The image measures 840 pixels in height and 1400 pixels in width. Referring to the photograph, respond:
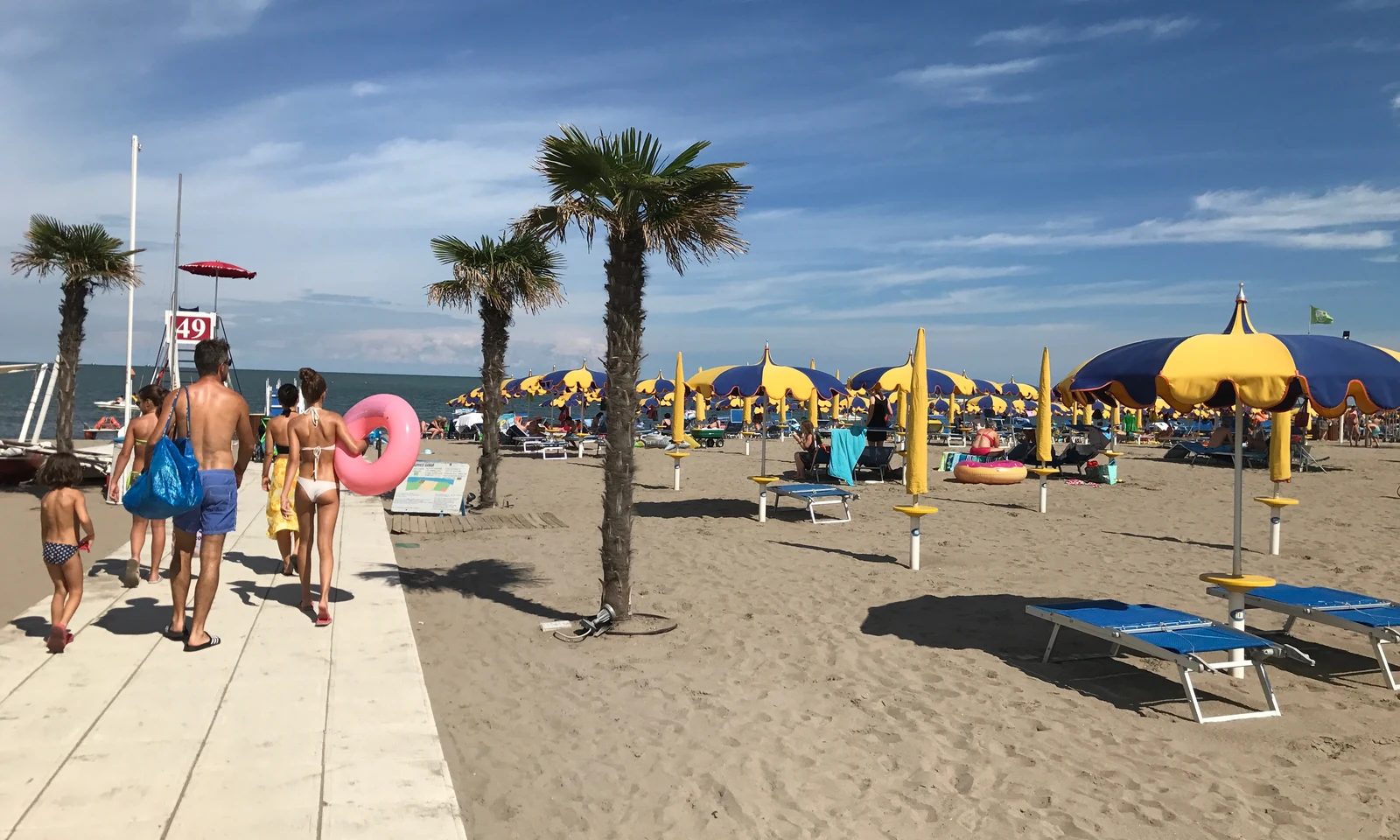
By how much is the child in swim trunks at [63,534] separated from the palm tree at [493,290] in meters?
6.98

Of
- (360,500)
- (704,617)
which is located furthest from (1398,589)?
(360,500)

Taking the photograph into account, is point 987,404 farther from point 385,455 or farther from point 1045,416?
point 385,455

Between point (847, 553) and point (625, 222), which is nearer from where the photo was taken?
point (625, 222)

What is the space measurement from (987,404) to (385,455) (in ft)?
121

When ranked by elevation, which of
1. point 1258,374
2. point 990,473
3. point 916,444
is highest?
point 1258,374

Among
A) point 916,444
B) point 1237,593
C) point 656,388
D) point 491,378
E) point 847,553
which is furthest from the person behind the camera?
point 656,388

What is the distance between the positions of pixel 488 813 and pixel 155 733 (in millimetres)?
1604

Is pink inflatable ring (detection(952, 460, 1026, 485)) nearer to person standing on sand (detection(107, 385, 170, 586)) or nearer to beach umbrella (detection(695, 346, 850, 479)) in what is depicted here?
beach umbrella (detection(695, 346, 850, 479))

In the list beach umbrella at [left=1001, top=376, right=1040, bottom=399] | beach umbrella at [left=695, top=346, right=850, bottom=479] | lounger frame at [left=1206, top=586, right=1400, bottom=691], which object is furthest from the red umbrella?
beach umbrella at [left=1001, top=376, right=1040, bottom=399]

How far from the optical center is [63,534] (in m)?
4.80

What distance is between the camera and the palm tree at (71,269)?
12352mm

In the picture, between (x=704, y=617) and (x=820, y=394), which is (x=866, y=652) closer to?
Result: (x=704, y=617)

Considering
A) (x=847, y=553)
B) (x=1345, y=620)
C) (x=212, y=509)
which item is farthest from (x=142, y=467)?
(x=1345, y=620)

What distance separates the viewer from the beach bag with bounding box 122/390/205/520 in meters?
4.58
